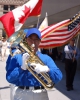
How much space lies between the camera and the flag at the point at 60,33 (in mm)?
6020

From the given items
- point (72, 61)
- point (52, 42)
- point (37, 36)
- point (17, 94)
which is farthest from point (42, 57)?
point (72, 61)

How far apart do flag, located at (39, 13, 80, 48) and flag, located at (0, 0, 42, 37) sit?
1.37m

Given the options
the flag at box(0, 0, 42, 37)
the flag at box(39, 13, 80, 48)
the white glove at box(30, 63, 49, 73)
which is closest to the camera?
the white glove at box(30, 63, 49, 73)

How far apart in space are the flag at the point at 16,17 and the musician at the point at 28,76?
13.5 ft

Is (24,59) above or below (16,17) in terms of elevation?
below

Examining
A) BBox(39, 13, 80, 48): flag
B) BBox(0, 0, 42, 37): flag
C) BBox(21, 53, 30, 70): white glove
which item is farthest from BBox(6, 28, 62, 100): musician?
BBox(0, 0, 42, 37): flag

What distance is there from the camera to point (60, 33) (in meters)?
6.15

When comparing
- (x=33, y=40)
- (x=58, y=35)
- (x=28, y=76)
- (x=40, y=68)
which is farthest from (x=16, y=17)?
(x=40, y=68)

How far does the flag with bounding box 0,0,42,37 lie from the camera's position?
7091 mm

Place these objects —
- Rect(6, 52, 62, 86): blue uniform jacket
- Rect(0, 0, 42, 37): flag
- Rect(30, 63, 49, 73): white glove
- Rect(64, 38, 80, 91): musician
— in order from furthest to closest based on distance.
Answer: Rect(64, 38, 80, 91): musician → Rect(0, 0, 42, 37): flag → Rect(6, 52, 62, 86): blue uniform jacket → Rect(30, 63, 49, 73): white glove

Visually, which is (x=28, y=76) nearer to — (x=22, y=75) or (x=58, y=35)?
(x=22, y=75)

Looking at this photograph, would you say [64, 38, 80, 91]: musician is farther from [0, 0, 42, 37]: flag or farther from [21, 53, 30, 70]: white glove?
[21, 53, 30, 70]: white glove

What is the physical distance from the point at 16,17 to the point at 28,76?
4.60 m

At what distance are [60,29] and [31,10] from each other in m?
1.65
